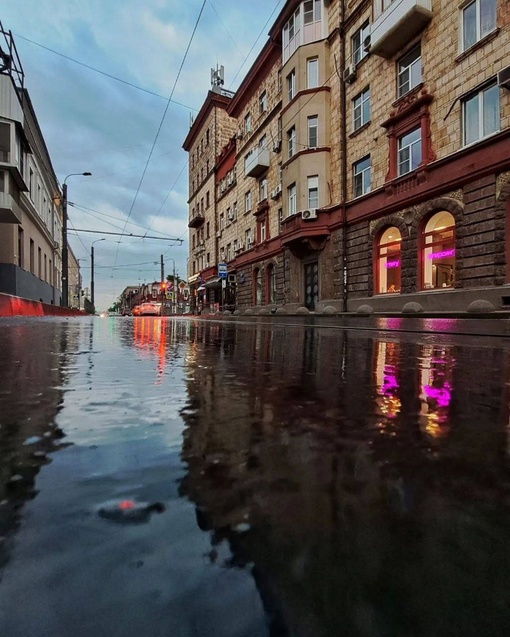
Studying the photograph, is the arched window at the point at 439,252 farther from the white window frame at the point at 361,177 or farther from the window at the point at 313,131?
the window at the point at 313,131

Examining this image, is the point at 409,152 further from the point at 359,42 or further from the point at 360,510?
the point at 360,510

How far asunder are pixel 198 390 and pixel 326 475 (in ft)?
2.51

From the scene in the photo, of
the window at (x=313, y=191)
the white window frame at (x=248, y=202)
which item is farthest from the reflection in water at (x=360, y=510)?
the white window frame at (x=248, y=202)

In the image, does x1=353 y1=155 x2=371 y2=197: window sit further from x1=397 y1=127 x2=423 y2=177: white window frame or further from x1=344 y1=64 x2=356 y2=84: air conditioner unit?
x1=344 y1=64 x2=356 y2=84: air conditioner unit

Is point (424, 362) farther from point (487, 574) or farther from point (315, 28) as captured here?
point (315, 28)

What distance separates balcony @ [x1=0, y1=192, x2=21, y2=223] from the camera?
17594 millimetres

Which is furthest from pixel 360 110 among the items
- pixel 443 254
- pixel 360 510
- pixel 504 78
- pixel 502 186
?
pixel 360 510

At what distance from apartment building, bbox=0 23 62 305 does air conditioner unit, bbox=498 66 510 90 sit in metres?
18.7

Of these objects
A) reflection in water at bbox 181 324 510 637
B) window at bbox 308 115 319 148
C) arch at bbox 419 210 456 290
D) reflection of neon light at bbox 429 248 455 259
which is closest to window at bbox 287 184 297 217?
window at bbox 308 115 319 148

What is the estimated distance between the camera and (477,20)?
11.2 m

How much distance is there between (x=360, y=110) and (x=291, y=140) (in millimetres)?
4405

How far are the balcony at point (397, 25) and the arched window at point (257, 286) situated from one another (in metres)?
13.8

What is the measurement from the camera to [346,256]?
16.8 m

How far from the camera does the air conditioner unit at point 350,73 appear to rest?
53.2ft
